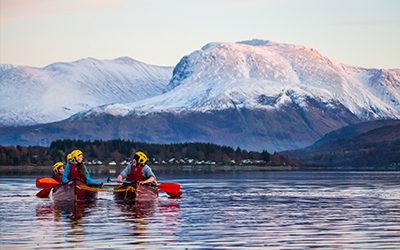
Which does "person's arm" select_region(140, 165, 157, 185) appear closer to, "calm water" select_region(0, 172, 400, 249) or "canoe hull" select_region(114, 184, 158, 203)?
"canoe hull" select_region(114, 184, 158, 203)

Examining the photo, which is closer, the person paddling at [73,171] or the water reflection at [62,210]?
the water reflection at [62,210]

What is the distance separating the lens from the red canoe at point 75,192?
66125mm

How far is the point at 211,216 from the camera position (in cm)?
5734

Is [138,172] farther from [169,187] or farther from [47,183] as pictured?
[47,183]

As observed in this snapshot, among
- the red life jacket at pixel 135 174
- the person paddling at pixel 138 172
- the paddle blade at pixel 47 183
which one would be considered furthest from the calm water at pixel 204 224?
the red life jacket at pixel 135 174

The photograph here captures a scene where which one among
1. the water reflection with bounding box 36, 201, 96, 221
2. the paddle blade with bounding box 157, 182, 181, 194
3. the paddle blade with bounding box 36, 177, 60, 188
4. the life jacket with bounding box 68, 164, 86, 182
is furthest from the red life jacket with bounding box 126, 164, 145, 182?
the paddle blade with bounding box 36, 177, 60, 188

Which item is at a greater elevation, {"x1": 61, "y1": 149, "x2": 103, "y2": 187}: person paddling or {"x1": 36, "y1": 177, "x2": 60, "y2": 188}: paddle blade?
{"x1": 61, "y1": 149, "x2": 103, "y2": 187}: person paddling

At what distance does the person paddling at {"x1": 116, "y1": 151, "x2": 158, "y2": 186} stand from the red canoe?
210 cm

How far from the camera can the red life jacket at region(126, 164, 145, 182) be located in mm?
67312

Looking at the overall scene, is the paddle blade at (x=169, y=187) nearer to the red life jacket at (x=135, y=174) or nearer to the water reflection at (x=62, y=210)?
the red life jacket at (x=135, y=174)

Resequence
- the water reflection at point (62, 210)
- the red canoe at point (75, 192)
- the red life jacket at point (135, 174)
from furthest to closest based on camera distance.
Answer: the red life jacket at point (135, 174)
the red canoe at point (75, 192)
the water reflection at point (62, 210)

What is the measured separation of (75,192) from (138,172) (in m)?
4.26

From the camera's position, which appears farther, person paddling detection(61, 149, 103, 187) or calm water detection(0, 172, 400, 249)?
person paddling detection(61, 149, 103, 187)

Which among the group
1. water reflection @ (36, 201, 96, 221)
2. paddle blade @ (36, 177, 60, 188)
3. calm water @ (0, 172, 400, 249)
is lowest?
calm water @ (0, 172, 400, 249)
